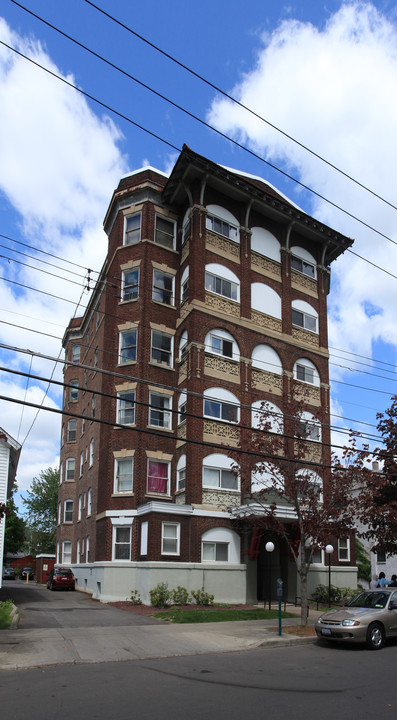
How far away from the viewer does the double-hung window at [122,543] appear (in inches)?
1013

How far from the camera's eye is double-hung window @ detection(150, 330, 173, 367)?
28.4 metres

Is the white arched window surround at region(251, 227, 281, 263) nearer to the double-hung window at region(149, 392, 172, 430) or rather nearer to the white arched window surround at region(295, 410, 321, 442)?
the white arched window surround at region(295, 410, 321, 442)

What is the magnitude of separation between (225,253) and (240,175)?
476 cm

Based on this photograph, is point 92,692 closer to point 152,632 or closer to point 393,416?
point 152,632

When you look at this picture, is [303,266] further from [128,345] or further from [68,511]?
A: [68,511]

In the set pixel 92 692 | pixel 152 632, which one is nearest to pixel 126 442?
pixel 152 632

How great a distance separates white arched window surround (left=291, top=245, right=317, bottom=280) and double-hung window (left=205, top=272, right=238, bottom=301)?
480 centimetres

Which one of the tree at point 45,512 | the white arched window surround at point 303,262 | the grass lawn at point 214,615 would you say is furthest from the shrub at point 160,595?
the tree at point 45,512

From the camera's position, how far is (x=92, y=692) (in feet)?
30.2

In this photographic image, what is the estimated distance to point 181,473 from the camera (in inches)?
1056

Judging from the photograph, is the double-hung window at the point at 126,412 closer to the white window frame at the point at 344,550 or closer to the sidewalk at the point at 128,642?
the sidewalk at the point at 128,642

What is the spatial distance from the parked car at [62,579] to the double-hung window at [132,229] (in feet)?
61.1

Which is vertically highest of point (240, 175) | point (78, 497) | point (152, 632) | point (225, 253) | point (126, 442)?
point (240, 175)

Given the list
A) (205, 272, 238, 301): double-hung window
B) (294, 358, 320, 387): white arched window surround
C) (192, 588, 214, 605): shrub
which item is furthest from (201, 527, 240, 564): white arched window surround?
(205, 272, 238, 301): double-hung window
